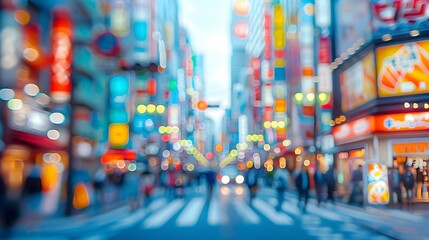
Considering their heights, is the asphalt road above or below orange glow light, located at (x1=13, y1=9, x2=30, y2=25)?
below

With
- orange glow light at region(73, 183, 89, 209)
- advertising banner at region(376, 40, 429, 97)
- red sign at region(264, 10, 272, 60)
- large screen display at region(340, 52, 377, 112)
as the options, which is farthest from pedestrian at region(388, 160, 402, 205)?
red sign at region(264, 10, 272, 60)

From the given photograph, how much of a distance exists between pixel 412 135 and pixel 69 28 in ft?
61.8

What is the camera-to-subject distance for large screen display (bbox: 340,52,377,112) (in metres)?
25.8

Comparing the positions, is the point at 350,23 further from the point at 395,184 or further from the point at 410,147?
the point at 395,184

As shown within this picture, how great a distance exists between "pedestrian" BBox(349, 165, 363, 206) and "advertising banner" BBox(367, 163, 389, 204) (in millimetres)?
1151

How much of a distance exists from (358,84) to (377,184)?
7.89 meters

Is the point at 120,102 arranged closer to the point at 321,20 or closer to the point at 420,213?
the point at 321,20

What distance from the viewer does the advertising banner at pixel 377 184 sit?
2197 cm

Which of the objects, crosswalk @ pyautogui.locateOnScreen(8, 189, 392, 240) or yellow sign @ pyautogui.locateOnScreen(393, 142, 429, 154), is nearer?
crosswalk @ pyautogui.locateOnScreen(8, 189, 392, 240)

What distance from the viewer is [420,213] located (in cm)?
1955

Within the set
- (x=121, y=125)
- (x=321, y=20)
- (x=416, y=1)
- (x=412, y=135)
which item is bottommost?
(x=412, y=135)

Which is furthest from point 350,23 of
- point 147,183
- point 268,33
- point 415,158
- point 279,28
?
point 268,33

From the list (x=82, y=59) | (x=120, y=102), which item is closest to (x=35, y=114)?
(x=82, y=59)

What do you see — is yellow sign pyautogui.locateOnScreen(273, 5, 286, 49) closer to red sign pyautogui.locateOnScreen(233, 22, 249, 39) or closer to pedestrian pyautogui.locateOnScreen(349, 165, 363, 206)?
pedestrian pyautogui.locateOnScreen(349, 165, 363, 206)
